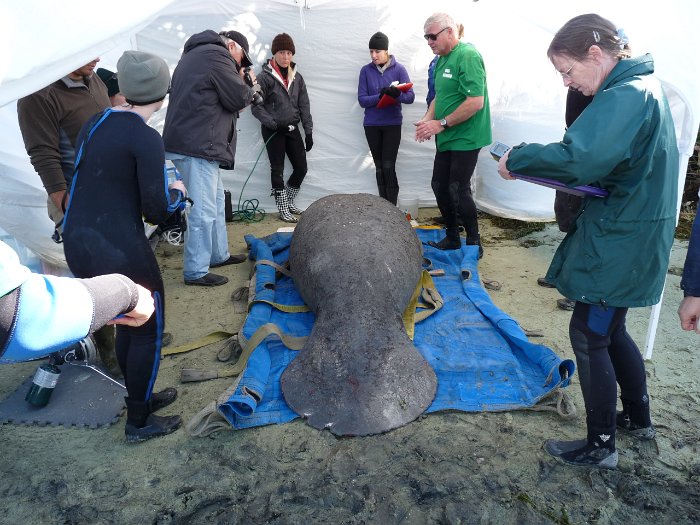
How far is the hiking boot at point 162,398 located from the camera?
2.99 m

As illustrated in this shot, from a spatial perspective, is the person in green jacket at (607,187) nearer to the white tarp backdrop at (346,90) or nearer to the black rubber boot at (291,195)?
the white tarp backdrop at (346,90)

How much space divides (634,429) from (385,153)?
4206mm

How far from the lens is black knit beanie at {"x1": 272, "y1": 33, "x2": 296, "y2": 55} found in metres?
5.86

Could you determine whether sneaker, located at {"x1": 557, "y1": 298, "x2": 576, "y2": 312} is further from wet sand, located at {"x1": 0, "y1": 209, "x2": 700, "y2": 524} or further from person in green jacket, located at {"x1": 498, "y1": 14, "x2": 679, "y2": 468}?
person in green jacket, located at {"x1": 498, "y1": 14, "x2": 679, "y2": 468}

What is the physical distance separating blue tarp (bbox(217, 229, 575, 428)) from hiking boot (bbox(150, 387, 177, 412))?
1.36ft

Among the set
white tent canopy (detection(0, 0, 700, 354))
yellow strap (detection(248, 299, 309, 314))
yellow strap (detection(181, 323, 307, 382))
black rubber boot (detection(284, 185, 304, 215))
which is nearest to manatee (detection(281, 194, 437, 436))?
yellow strap (detection(248, 299, 309, 314))

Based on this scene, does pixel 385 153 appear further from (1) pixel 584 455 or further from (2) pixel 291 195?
(1) pixel 584 455

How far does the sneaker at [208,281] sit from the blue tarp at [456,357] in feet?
1.45

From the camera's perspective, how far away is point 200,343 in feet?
12.0

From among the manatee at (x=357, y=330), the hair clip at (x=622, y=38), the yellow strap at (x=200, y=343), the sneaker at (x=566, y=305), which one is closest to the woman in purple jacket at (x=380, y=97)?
the manatee at (x=357, y=330)

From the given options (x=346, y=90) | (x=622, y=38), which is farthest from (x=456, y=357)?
(x=346, y=90)

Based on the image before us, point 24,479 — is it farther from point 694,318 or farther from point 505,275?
point 505,275

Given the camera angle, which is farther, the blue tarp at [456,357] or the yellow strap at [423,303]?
the yellow strap at [423,303]

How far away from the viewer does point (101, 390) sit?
124 inches
